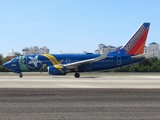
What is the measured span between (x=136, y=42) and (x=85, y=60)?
26.1 feet

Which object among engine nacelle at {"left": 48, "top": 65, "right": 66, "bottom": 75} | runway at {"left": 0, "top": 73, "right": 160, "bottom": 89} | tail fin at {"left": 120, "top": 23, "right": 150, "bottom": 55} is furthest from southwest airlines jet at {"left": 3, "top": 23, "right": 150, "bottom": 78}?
runway at {"left": 0, "top": 73, "right": 160, "bottom": 89}

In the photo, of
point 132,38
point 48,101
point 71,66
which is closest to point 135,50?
point 132,38

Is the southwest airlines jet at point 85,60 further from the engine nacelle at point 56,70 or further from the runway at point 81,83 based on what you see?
the runway at point 81,83

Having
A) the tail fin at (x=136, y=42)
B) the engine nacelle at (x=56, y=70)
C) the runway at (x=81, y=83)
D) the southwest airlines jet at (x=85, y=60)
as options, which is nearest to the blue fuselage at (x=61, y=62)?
the southwest airlines jet at (x=85, y=60)

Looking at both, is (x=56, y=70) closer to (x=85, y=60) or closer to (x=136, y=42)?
(x=85, y=60)

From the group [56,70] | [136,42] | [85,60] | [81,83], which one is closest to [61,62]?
[85,60]

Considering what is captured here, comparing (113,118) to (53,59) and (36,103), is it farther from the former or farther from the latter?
(53,59)

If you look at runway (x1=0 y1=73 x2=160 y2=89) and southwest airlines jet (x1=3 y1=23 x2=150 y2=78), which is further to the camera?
southwest airlines jet (x1=3 y1=23 x2=150 y2=78)

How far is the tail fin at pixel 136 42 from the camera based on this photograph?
46.1m

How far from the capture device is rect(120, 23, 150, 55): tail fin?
151 ft

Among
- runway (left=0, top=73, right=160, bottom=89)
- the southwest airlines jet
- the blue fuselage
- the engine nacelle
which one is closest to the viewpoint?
runway (left=0, top=73, right=160, bottom=89)

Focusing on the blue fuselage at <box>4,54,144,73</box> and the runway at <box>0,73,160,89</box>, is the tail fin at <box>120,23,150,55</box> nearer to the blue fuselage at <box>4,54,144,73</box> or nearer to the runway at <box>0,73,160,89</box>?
the blue fuselage at <box>4,54,144,73</box>

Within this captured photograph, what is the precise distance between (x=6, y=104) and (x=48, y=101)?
2018mm

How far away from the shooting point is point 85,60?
146 feet
